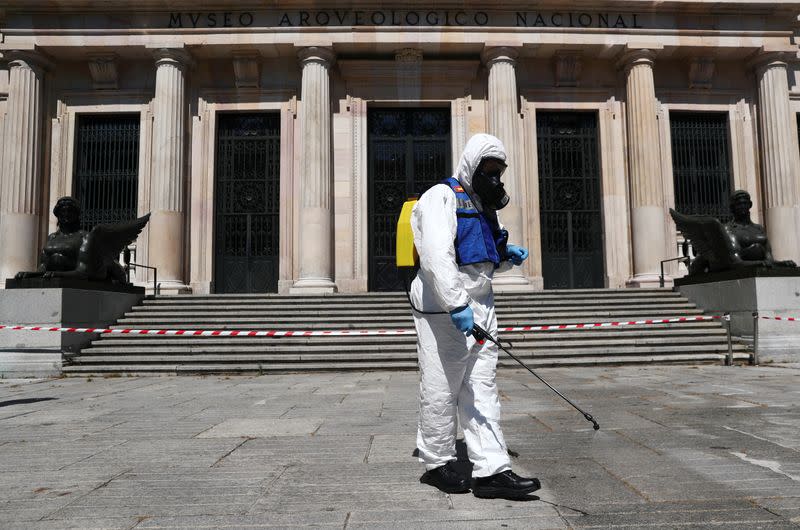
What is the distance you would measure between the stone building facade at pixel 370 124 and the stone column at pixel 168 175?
0.18 ft

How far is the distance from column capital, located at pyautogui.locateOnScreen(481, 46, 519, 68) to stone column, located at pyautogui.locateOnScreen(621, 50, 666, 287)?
3.30 meters

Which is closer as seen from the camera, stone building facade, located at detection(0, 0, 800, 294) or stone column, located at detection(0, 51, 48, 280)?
stone column, located at detection(0, 51, 48, 280)

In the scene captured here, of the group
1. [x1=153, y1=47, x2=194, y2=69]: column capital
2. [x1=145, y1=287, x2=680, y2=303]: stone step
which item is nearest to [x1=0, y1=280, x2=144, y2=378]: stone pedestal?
[x1=145, y1=287, x2=680, y2=303]: stone step

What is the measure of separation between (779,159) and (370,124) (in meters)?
11.7

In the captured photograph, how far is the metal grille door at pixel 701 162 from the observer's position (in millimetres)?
18203

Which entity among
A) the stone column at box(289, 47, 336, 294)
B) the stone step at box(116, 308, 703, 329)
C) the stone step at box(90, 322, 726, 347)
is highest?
the stone column at box(289, 47, 336, 294)

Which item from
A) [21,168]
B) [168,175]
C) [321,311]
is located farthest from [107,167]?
[321,311]

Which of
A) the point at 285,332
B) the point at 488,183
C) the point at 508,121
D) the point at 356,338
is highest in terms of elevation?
the point at 508,121

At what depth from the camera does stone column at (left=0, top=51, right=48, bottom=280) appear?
1639 centimetres

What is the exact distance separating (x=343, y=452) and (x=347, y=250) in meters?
13.5

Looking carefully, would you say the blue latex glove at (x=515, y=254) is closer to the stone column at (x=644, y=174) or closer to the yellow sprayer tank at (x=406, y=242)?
the yellow sprayer tank at (x=406, y=242)

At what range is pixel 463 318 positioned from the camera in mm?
3041

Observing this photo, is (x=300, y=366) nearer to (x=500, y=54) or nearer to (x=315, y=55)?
(x=315, y=55)

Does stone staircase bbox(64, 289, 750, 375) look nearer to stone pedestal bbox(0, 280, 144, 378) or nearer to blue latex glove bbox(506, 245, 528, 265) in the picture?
stone pedestal bbox(0, 280, 144, 378)
